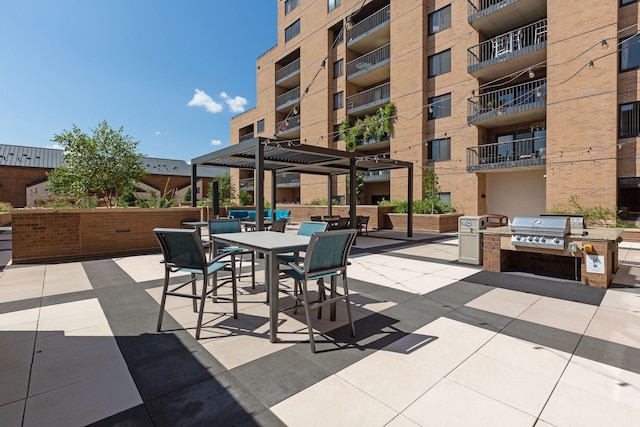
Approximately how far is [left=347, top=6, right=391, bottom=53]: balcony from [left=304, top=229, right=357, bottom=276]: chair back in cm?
2164

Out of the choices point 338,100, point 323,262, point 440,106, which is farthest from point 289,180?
point 323,262

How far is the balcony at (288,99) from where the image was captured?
1111 inches

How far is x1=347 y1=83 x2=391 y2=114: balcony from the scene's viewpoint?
68.3 feet

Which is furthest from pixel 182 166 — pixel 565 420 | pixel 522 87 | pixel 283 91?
pixel 565 420

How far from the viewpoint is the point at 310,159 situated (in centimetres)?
1166

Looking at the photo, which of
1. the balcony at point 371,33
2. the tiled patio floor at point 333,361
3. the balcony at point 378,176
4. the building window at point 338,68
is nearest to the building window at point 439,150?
the balcony at point 378,176

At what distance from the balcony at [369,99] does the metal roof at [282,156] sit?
8.80m

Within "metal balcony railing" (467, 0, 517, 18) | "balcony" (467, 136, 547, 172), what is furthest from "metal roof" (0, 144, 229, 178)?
"metal balcony railing" (467, 0, 517, 18)

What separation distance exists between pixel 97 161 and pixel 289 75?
19.6 m

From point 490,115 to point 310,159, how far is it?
1009cm

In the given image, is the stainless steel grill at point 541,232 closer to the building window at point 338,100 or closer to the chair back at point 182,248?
the chair back at point 182,248

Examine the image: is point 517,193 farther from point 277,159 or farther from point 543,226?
point 277,159

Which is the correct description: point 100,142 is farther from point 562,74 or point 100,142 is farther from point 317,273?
point 562,74

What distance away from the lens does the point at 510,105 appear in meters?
15.1
